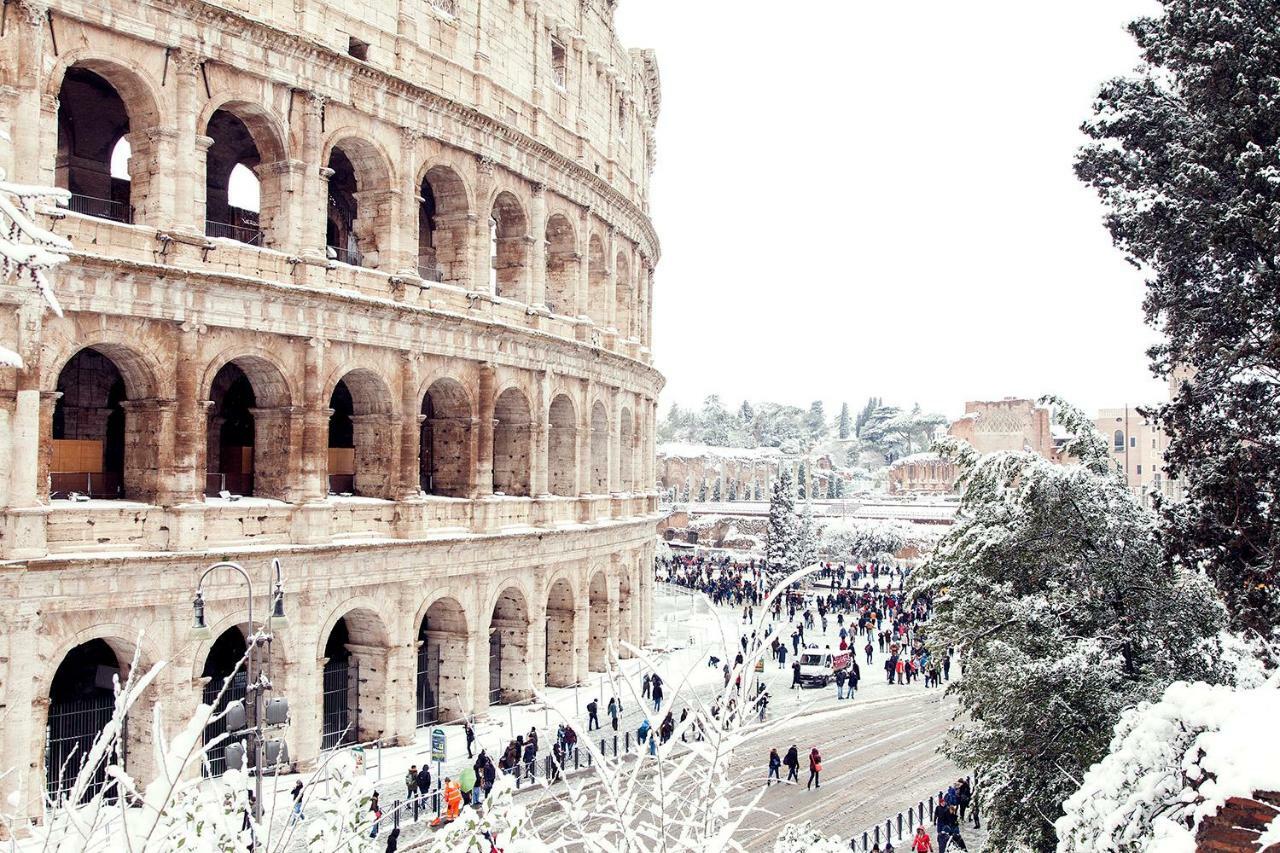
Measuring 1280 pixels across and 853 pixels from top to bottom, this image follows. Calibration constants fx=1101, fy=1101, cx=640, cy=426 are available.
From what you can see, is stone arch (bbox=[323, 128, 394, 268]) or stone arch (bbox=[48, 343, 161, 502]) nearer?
stone arch (bbox=[48, 343, 161, 502])

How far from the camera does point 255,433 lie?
66.1ft

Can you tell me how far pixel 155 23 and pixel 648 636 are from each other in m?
21.1

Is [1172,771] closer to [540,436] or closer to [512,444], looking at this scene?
[540,436]

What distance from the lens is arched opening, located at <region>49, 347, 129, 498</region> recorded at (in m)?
18.5

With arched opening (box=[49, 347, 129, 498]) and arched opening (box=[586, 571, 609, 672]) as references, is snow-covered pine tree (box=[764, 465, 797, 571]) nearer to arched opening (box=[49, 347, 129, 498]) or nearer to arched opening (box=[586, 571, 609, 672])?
arched opening (box=[586, 571, 609, 672])

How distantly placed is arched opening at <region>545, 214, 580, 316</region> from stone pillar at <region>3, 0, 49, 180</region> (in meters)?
13.0

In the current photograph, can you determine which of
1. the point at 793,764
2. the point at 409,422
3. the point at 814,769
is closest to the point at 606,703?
the point at 793,764

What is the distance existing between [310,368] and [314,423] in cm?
100

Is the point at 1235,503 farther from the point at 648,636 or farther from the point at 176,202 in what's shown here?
the point at 648,636

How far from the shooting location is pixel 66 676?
61.0ft

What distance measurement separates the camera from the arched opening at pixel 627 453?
103 feet

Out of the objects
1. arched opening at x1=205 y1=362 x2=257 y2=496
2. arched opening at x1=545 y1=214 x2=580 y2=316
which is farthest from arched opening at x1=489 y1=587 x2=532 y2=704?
arched opening at x1=545 y1=214 x2=580 y2=316

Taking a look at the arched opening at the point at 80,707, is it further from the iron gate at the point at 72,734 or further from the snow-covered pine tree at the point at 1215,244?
the snow-covered pine tree at the point at 1215,244

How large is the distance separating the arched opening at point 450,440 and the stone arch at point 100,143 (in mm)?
6964
